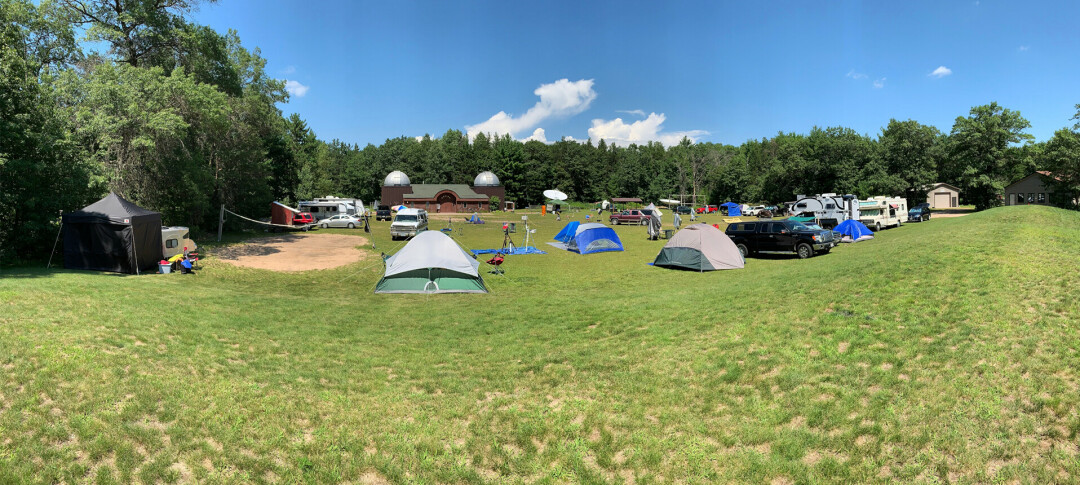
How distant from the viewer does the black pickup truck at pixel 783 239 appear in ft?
63.6

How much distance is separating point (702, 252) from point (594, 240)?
23.7 feet

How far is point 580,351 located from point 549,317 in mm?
2617

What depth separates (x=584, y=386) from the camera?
6.82 m

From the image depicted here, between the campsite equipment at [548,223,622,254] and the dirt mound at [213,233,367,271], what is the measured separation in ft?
34.1

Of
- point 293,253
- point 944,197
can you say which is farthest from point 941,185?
point 293,253

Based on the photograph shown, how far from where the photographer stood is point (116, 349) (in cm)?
696

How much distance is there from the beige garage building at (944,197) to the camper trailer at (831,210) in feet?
151

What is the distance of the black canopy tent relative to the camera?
15320mm

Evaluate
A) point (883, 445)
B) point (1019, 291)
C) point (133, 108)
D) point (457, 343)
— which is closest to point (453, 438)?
point (457, 343)

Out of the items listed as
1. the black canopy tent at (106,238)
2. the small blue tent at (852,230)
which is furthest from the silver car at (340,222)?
the small blue tent at (852,230)

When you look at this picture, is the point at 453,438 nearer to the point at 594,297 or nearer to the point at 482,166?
the point at 594,297

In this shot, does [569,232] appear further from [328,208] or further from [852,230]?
[328,208]

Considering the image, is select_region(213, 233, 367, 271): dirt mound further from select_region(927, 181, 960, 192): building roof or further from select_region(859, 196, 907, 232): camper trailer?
select_region(927, 181, 960, 192): building roof

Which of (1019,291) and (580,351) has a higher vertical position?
(1019,291)
